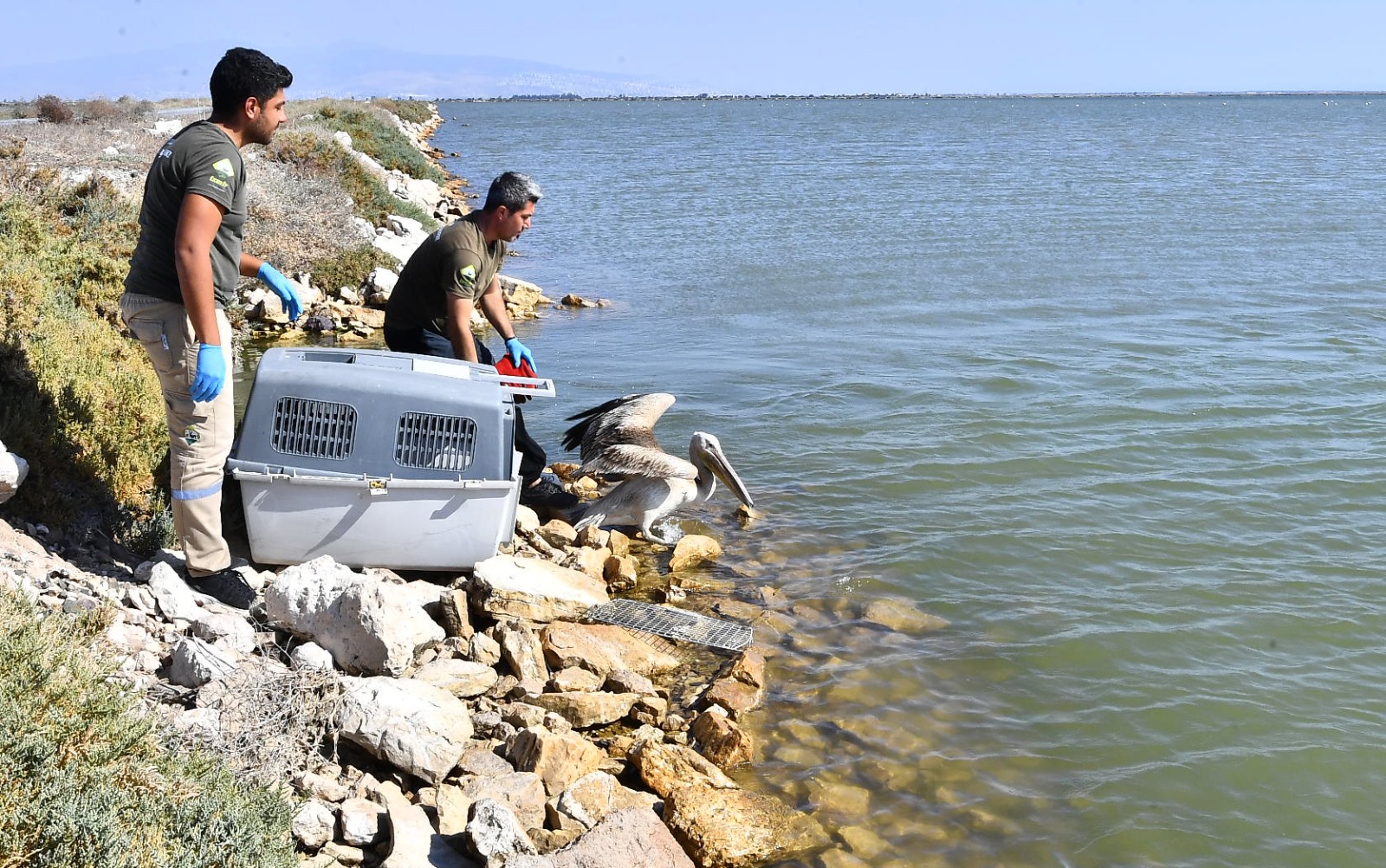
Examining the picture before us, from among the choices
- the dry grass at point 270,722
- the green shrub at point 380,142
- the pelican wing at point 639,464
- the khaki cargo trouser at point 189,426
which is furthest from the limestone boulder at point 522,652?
the green shrub at point 380,142

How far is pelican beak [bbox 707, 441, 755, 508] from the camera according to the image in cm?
831

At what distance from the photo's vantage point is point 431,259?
691cm

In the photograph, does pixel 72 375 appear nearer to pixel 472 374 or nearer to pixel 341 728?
pixel 472 374

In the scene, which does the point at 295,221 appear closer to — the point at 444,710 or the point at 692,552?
the point at 692,552

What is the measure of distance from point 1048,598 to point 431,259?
14.1ft

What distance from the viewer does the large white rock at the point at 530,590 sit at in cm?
607

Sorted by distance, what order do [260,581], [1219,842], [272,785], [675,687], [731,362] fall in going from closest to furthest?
[272,785]
[1219,842]
[260,581]
[675,687]
[731,362]

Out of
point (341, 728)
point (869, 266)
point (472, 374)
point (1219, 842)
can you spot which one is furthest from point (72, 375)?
point (869, 266)

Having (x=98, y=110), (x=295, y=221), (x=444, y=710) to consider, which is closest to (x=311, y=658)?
(x=444, y=710)

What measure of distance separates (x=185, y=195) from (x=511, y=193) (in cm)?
226

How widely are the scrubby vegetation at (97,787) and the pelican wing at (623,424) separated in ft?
14.6

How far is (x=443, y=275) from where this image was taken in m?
6.82

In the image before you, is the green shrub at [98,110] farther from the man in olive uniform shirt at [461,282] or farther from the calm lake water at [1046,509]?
the man in olive uniform shirt at [461,282]

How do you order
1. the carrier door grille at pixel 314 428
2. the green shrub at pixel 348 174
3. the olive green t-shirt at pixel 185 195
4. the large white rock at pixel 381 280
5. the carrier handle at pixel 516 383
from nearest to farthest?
the olive green t-shirt at pixel 185 195
the carrier door grille at pixel 314 428
the carrier handle at pixel 516 383
the large white rock at pixel 381 280
the green shrub at pixel 348 174
